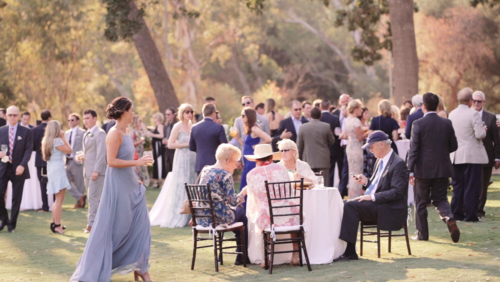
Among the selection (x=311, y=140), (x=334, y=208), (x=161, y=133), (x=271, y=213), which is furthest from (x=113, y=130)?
(x=161, y=133)

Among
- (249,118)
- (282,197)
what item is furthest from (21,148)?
(282,197)

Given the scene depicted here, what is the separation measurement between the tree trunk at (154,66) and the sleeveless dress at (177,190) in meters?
8.81

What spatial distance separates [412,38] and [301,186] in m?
11.1

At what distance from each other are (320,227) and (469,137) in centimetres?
369

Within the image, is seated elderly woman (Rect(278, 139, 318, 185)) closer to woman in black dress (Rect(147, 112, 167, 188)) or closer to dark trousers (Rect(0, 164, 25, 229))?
dark trousers (Rect(0, 164, 25, 229))

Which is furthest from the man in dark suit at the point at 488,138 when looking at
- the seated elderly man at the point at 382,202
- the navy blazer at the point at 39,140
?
the navy blazer at the point at 39,140

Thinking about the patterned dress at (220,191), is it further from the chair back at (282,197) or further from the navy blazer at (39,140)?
the navy blazer at (39,140)

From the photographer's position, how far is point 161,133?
18156 mm

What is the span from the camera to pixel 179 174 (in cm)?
1156

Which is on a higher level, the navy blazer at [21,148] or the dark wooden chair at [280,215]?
the navy blazer at [21,148]

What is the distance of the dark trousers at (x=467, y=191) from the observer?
10.4 metres

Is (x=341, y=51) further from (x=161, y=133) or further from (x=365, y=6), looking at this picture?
(x=161, y=133)

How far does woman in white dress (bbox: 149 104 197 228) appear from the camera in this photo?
11406 millimetres

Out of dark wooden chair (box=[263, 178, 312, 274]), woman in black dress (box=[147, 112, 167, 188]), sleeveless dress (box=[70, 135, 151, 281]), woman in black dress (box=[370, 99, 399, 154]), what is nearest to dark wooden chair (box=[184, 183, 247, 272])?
dark wooden chair (box=[263, 178, 312, 274])
